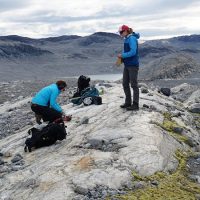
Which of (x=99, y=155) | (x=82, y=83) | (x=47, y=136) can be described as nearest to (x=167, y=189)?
(x=99, y=155)

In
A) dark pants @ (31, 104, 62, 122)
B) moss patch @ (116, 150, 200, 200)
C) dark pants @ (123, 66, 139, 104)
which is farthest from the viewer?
dark pants @ (123, 66, 139, 104)

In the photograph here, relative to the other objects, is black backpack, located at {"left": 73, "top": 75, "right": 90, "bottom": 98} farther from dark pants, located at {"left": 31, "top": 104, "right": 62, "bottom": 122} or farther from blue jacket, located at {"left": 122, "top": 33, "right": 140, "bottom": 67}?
dark pants, located at {"left": 31, "top": 104, "right": 62, "bottom": 122}

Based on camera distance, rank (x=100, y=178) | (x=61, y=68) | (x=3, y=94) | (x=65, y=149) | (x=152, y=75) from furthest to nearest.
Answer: (x=61, y=68), (x=152, y=75), (x=3, y=94), (x=65, y=149), (x=100, y=178)

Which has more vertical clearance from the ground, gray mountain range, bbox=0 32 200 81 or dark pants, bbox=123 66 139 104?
dark pants, bbox=123 66 139 104

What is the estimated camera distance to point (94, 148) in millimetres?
11133

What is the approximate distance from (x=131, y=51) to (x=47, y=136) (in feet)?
10.7

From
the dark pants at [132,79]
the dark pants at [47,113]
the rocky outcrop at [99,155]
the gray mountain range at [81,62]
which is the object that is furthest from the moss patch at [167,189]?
the gray mountain range at [81,62]

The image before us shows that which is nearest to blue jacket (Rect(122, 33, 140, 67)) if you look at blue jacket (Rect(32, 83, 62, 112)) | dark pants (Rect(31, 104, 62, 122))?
blue jacket (Rect(32, 83, 62, 112))

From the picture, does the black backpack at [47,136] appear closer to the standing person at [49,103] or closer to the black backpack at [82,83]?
the standing person at [49,103]

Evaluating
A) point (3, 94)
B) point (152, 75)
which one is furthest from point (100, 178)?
point (152, 75)

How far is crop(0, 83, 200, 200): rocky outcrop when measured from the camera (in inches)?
352

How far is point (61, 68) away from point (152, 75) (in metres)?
59.5

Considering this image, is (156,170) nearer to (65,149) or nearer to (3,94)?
(65,149)

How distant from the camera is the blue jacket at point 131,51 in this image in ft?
43.5
